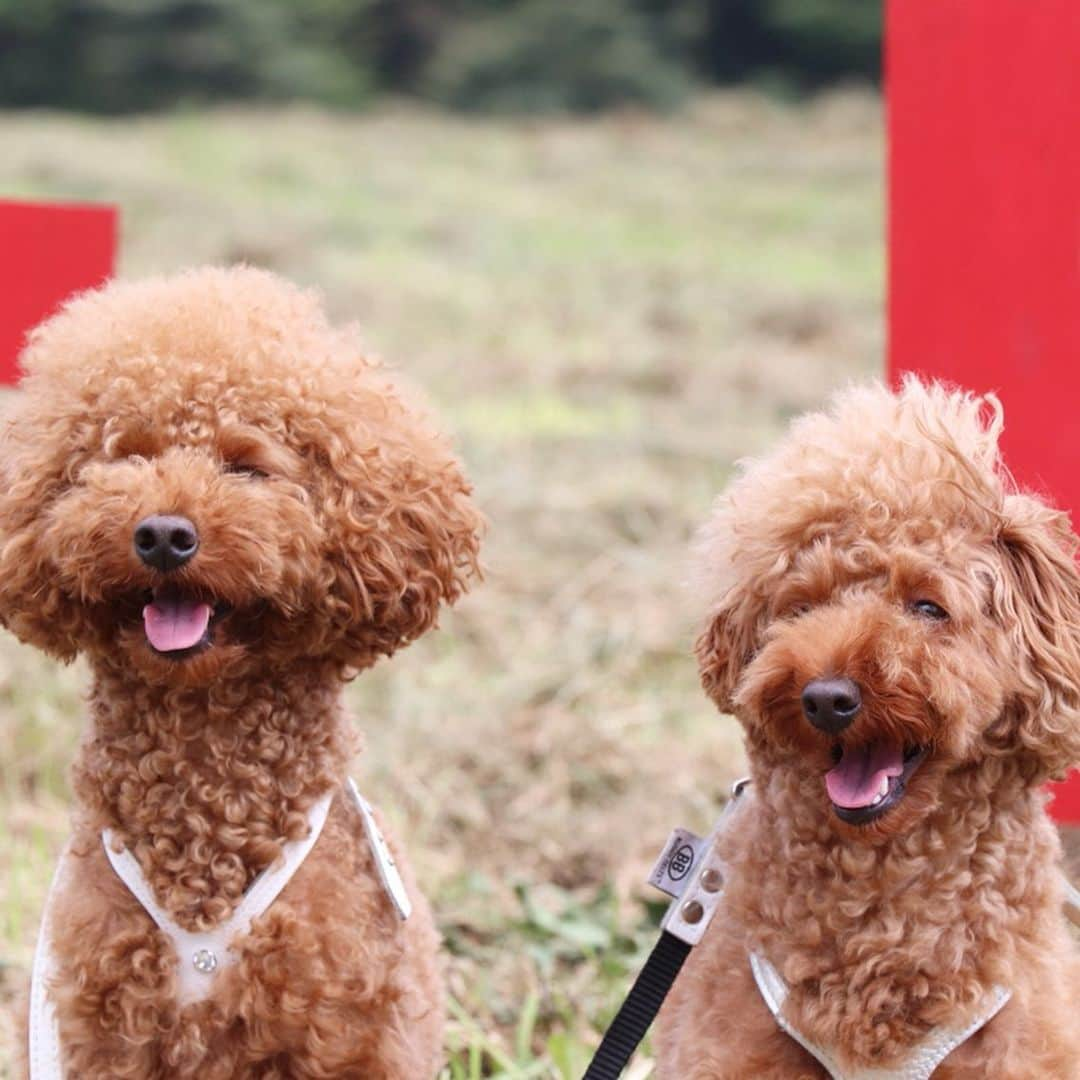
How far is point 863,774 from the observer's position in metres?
2.46

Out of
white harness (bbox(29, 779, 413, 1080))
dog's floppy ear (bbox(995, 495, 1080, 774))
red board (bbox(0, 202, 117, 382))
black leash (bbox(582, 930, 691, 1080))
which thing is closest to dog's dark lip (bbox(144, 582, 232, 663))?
white harness (bbox(29, 779, 413, 1080))

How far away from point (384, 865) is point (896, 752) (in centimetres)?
80

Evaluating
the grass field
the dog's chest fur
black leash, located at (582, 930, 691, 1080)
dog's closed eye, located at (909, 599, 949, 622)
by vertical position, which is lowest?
the grass field

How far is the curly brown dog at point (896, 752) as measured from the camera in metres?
2.42

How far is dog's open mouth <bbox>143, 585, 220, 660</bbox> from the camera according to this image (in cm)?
260

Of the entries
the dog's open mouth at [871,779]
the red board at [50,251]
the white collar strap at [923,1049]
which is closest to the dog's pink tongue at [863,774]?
the dog's open mouth at [871,779]

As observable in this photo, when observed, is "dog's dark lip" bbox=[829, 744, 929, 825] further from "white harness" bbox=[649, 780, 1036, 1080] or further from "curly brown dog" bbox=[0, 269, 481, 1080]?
"curly brown dog" bbox=[0, 269, 481, 1080]

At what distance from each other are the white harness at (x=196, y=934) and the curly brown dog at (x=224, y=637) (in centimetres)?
1

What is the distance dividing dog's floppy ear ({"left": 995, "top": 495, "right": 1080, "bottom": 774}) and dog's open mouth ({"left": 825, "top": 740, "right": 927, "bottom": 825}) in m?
0.16

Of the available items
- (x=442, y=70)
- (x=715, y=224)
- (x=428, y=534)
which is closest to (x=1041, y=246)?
(x=428, y=534)

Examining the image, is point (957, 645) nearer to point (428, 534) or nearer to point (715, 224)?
point (428, 534)

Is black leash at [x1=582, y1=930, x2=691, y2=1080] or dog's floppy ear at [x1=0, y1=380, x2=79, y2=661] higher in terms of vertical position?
dog's floppy ear at [x1=0, y1=380, x2=79, y2=661]

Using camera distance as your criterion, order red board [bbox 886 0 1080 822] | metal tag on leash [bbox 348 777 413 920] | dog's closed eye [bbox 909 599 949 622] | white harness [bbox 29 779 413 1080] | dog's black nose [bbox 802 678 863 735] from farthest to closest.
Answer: red board [bbox 886 0 1080 822] < metal tag on leash [bbox 348 777 413 920] < white harness [bbox 29 779 413 1080] < dog's closed eye [bbox 909 599 949 622] < dog's black nose [bbox 802 678 863 735]

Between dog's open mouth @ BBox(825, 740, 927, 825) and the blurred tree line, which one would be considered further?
the blurred tree line
